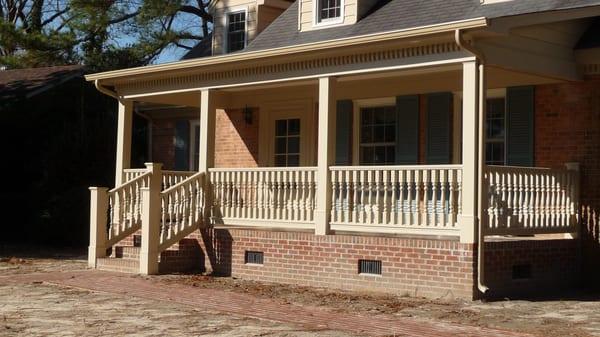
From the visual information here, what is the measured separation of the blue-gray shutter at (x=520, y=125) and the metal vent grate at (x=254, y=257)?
15.2ft

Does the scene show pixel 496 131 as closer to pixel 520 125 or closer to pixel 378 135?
pixel 520 125

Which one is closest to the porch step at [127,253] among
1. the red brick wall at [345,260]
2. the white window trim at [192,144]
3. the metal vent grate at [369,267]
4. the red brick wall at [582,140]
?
the red brick wall at [345,260]

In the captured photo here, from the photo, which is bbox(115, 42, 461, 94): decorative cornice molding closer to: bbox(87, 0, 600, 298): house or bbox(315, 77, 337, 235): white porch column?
bbox(87, 0, 600, 298): house

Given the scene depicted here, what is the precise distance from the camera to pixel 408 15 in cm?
1695

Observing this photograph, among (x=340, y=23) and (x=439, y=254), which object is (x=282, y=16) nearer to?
(x=340, y=23)

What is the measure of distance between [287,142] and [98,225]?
15.6ft

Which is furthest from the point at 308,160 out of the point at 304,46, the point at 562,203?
the point at 562,203

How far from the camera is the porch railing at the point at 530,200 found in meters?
13.7

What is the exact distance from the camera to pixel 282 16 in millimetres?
20828

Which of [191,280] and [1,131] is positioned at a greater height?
[1,131]

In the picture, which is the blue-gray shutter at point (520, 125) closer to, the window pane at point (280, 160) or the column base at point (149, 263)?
the window pane at point (280, 160)

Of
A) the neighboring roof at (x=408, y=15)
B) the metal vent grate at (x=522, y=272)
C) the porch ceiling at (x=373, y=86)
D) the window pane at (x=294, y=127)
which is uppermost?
the neighboring roof at (x=408, y=15)

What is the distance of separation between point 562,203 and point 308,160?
246 inches

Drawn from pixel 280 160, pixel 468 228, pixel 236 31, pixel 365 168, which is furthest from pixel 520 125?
pixel 236 31
